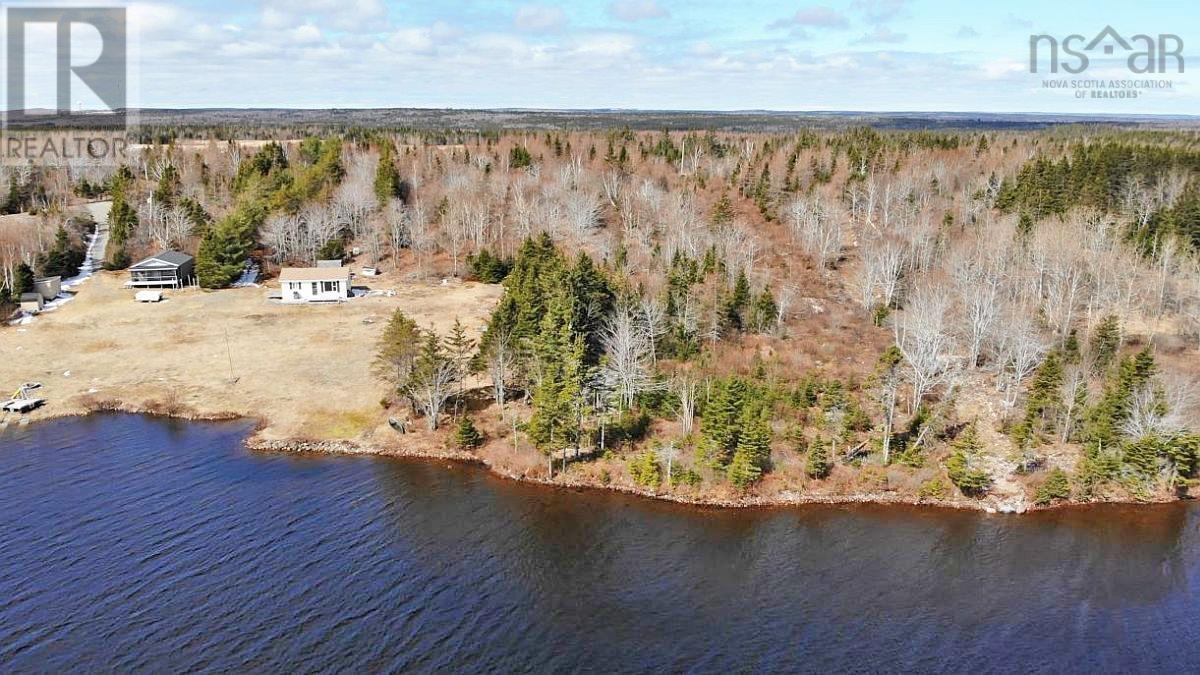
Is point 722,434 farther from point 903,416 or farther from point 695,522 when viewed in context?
point 903,416

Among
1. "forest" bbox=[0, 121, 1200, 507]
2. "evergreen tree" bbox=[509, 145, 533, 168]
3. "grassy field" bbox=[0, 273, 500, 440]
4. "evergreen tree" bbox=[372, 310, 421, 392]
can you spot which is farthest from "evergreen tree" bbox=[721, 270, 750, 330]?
"evergreen tree" bbox=[509, 145, 533, 168]

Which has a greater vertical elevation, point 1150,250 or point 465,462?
point 1150,250

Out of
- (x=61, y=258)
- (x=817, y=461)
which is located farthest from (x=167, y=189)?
(x=817, y=461)

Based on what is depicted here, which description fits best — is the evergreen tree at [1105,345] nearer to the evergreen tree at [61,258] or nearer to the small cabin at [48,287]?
the small cabin at [48,287]

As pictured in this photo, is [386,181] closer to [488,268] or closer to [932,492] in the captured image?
[488,268]

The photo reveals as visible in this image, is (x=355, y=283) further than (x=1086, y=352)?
Yes

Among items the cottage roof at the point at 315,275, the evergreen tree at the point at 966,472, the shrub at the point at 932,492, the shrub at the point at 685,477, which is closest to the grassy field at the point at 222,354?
the cottage roof at the point at 315,275

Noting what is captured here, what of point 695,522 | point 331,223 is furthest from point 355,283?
point 695,522
